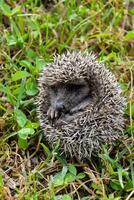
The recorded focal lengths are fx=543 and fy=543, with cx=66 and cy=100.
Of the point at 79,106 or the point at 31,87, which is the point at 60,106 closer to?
the point at 79,106

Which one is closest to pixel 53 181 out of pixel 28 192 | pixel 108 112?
pixel 28 192

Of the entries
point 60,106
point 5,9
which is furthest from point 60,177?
point 5,9

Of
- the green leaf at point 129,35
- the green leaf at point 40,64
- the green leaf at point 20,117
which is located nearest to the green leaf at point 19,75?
the green leaf at point 40,64

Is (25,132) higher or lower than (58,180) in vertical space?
higher

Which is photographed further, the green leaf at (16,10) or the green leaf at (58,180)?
the green leaf at (16,10)

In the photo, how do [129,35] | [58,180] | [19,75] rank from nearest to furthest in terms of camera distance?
[58,180] < [19,75] < [129,35]

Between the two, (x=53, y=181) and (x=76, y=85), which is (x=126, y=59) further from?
(x=53, y=181)

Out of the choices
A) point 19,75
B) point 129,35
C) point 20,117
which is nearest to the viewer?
point 20,117

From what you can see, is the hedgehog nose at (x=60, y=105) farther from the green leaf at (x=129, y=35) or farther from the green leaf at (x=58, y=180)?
the green leaf at (x=129, y=35)
